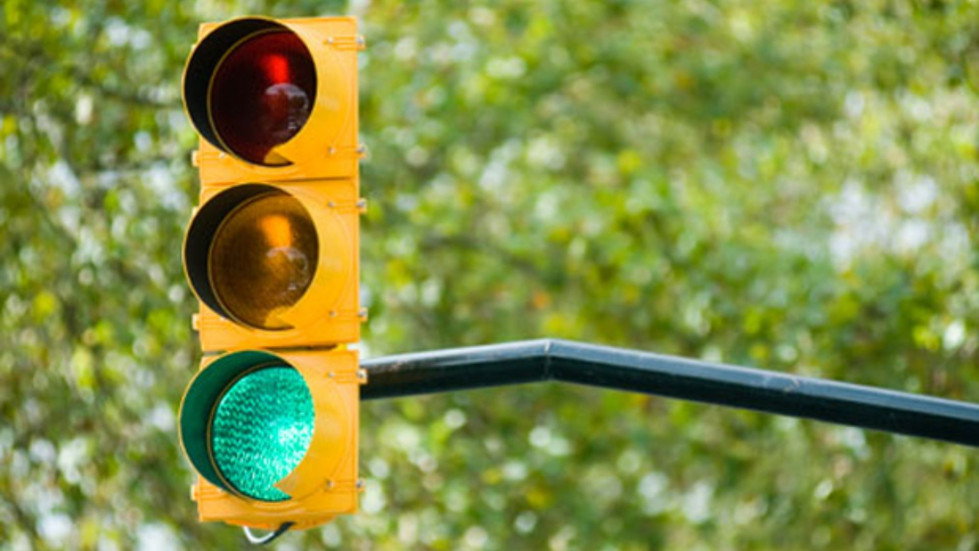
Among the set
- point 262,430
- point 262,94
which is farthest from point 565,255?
point 262,430

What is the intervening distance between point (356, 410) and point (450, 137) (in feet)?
21.9

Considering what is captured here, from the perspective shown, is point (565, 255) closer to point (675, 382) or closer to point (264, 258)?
point (675, 382)

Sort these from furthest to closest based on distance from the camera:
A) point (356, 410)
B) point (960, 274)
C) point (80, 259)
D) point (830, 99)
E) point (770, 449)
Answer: point (830, 99) < point (770, 449) < point (960, 274) < point (80, 259) < point (356, 410)

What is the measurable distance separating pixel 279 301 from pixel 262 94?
45 centimetres

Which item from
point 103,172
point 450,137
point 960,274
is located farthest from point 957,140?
point 103,172

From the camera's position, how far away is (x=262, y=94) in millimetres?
3414

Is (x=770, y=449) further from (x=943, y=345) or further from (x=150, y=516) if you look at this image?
(x=150, y=516)

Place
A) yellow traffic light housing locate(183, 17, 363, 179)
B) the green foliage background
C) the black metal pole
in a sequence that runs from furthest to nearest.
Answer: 1. the green foliage background
2. the black metal pole
3. yellow traffic light housing locate(183, 17, 363, 179)

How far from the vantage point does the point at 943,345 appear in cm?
834

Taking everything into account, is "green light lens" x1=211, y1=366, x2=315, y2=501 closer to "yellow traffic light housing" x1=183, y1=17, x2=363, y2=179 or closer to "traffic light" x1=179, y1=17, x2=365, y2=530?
"traffic light" x1=179, y1=17, x2=365, y2=530

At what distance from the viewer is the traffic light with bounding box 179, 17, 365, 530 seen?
10.6 ft

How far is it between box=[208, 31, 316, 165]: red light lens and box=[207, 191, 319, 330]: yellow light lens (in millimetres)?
123

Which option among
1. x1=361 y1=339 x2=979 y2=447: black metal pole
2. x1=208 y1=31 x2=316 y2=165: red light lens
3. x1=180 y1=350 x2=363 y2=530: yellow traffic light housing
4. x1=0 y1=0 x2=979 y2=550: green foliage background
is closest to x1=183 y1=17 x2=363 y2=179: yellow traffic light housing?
x1=208 y1=31 x2=316 y2=165: red light lens

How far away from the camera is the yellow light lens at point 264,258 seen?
3.27 m
